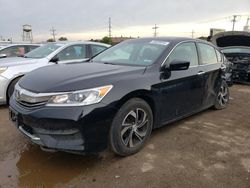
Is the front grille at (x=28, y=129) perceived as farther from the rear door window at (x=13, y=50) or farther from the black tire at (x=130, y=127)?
the rear door window at (x=13, y=50)

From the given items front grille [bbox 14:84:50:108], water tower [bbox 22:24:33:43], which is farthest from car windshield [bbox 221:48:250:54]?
water tower [bbox 22:24:33:43]

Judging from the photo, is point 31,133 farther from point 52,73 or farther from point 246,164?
point 246,164

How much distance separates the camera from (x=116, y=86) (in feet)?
11.3

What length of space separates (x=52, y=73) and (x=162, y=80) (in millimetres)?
1525

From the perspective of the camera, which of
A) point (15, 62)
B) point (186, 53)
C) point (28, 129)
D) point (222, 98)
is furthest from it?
point (15, 62)

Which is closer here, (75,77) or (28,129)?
(28,129)

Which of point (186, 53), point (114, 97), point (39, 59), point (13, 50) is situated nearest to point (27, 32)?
point (13, 50)

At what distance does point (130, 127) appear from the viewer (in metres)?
3.70

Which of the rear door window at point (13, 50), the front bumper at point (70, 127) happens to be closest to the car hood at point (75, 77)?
the front bumper at point (70, 127)

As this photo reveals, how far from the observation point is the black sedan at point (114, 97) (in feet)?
10.3

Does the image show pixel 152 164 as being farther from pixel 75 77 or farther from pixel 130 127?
pixel 75 77

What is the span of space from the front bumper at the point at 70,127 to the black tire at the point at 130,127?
201 millimetres

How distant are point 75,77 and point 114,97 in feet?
1.80

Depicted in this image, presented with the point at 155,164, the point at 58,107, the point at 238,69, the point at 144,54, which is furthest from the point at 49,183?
the point at 238,69
